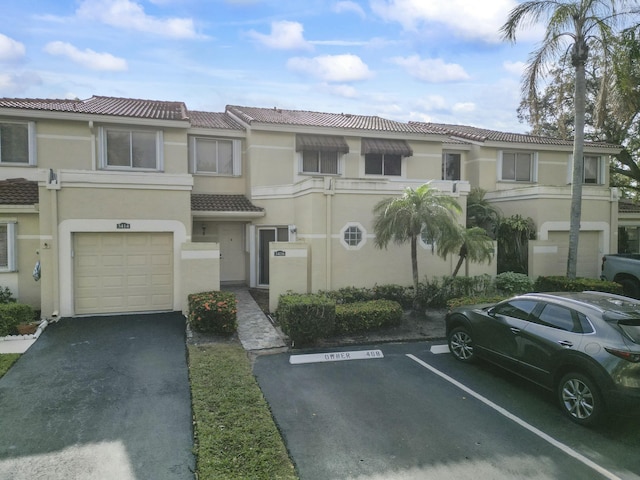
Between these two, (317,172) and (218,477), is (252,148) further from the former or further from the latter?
(218,477)

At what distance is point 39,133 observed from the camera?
1416 centimetres

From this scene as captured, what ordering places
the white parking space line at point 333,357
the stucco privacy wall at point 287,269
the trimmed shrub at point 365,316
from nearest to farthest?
the white parking space line at point 333,357
the trimmed shrub at point 365,316
the stucco privacy wall at point 287,269

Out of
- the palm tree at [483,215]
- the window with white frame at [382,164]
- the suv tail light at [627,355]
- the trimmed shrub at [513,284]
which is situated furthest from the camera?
the window with white frame at [382,164]

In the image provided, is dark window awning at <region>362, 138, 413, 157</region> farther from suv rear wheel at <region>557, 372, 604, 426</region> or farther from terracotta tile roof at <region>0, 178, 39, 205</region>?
suv rear wheel at <region>557, 372, 604, 426</region>

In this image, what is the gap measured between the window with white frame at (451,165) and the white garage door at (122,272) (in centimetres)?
1370

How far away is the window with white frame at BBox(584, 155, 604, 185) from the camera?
2027 centimetres

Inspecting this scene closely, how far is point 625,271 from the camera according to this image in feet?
45.0

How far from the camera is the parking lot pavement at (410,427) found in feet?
15.4

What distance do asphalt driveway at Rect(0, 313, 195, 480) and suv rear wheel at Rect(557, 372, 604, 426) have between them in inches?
202

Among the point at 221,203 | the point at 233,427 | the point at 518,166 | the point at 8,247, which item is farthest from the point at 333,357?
the point at 518,166

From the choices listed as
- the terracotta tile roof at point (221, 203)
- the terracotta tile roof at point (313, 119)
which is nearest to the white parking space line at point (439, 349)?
the terracotta tile roof at point (221, 203)

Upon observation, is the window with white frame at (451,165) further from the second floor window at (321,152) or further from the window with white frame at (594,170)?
the window with white frame at (594,170)

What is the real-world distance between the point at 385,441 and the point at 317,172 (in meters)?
12.9

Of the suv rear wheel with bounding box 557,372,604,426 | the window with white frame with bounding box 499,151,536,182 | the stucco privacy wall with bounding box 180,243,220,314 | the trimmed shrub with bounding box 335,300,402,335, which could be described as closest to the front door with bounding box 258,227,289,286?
the stucco privacy wall with bounding box 180,243,220,314
